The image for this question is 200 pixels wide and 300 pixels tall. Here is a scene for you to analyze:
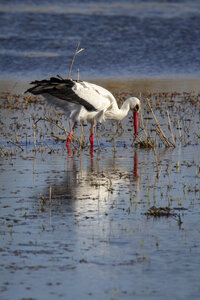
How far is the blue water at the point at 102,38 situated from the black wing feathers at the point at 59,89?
7933 mm

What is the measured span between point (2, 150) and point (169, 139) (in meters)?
2.88

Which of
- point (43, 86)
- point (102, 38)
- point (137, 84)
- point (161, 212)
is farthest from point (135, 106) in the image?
point (102, 38)

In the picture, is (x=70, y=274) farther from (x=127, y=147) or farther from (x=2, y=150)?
(x=127, y=147)

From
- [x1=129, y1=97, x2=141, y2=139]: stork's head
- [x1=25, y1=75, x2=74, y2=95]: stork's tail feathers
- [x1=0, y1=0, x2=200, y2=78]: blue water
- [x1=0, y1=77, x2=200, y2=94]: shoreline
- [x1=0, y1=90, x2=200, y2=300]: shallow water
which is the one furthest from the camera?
[x1=0, y1=0, x2=200, y2=78]: blue water

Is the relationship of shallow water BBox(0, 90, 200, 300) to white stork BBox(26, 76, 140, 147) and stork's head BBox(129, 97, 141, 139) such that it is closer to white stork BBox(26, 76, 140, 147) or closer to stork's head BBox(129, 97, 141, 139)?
white stork BBox(26, 76, 140, 147)

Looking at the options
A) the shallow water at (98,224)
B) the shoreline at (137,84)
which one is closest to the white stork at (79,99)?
the shallow water at (98,224)

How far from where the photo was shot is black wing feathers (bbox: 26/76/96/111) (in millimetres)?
10672

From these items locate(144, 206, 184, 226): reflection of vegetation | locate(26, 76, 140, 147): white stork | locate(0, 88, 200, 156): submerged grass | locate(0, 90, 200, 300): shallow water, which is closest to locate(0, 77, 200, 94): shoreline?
locate(0, 88, 200, 156): submerged grass

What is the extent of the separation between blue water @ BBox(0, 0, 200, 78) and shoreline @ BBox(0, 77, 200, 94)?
65cm

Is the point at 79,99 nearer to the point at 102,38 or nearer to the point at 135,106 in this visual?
the point at 135,106

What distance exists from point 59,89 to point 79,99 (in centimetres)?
48

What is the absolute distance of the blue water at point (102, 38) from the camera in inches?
797

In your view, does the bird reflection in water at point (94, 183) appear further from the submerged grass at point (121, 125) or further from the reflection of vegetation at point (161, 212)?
the submerged grass at point (121, 125)

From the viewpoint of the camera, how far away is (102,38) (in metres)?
24.3
